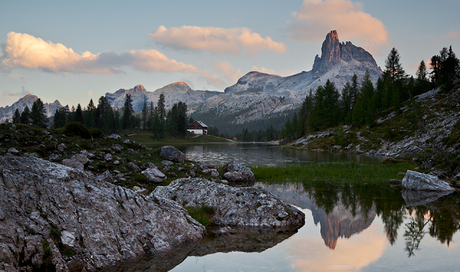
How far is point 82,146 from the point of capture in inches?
942

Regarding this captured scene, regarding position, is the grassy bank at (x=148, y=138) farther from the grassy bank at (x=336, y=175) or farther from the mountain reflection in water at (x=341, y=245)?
the mountain reflection in water at (x=341, y=245)

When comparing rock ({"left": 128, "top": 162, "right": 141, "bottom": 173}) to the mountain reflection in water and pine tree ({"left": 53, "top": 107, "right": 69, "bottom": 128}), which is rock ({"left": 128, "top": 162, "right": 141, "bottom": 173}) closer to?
the mountain reflection in water

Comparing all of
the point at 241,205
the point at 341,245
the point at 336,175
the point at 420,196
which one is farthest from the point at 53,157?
the point at 420,196

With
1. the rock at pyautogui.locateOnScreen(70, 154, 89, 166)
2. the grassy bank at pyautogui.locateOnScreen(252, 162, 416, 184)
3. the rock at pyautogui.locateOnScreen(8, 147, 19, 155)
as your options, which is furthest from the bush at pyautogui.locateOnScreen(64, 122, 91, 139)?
the grassy bank at pyautogui.locateOnScreen(252, 162, 416, 184)

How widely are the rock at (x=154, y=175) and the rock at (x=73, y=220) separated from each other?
10.9 metres

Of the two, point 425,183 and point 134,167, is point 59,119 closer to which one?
point 134,167

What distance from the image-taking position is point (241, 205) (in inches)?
513

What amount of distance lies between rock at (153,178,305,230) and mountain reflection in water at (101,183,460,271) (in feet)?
2.55

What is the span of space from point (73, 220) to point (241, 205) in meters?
7.44

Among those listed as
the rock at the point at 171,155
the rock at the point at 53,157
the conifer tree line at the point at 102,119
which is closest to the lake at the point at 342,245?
the rock at the point at 171,155

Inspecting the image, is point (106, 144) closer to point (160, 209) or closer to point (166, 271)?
point (160, 209)

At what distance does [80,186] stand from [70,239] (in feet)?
6.12

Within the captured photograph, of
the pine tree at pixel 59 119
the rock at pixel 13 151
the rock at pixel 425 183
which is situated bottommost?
the rock at pixel 425 183

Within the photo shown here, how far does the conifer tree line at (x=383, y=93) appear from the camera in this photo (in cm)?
7838
